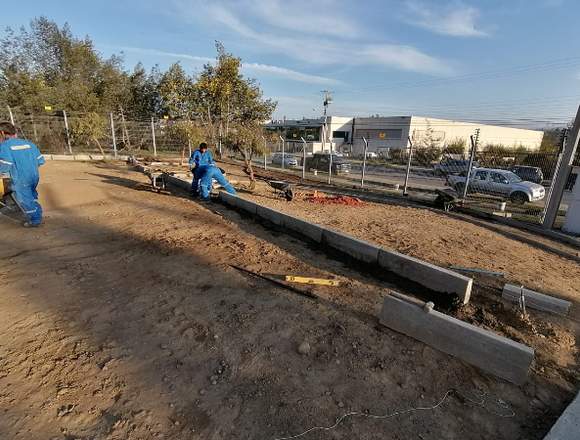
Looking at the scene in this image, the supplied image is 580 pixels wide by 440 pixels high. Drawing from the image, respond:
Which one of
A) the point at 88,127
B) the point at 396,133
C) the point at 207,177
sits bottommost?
the point at 207,177

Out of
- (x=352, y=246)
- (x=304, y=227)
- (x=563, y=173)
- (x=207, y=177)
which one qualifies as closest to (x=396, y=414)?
(x=352, y=246)

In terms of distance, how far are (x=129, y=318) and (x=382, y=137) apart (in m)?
52.7

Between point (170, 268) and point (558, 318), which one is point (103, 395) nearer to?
point (170, 268)

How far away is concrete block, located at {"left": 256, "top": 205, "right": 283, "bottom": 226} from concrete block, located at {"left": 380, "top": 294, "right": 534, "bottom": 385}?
3581 mm

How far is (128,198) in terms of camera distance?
8.54m

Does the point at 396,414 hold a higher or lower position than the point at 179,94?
lower

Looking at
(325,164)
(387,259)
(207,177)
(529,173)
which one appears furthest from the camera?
(325,164)

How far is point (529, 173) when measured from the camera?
16.6m

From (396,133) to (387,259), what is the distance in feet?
166

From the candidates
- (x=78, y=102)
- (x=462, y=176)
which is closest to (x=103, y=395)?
(x=462, y=176)

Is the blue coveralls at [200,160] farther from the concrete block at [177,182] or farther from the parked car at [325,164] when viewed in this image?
the parked car at [325,164]

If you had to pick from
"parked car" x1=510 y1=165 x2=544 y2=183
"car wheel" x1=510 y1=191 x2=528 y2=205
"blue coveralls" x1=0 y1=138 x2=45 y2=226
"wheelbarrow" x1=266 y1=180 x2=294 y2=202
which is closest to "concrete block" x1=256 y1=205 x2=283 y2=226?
"wheelbarrow" x1=266 y1=180 x2=294 y2=202

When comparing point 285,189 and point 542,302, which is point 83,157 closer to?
point 285,189

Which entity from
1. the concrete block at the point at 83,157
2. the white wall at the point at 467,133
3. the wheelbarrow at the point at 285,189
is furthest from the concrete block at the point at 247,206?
the white wall at the point at 467,133
